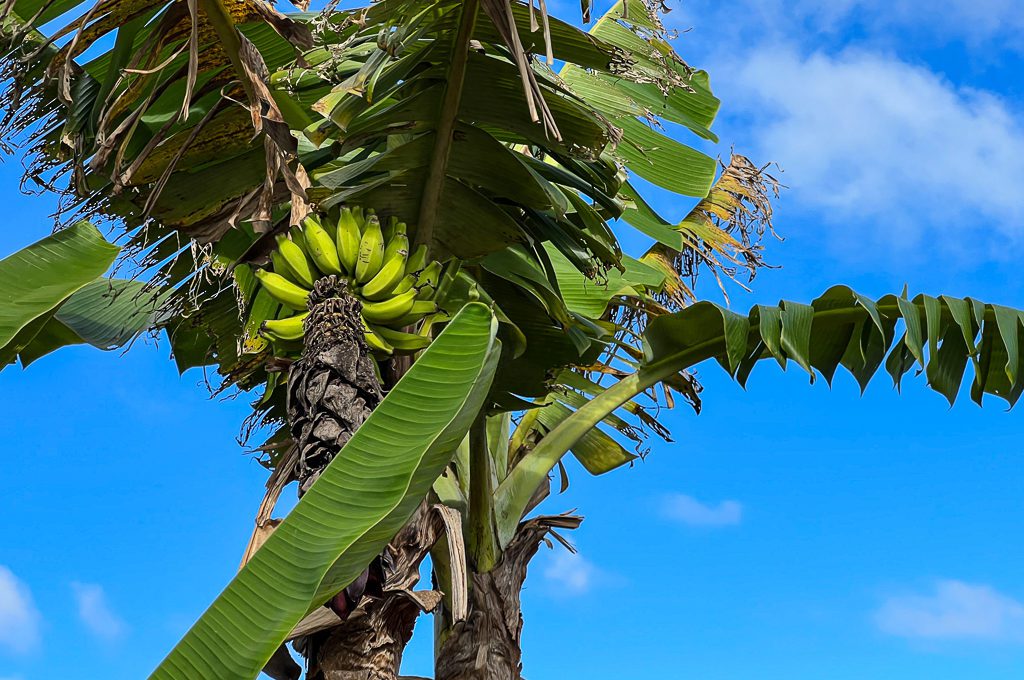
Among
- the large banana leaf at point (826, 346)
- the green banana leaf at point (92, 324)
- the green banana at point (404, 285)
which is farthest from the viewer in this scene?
the green banana leaf at point (92, 324)

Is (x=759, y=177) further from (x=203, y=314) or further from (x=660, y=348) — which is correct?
(x=203, y=314)

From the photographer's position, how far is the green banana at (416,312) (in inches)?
96.9

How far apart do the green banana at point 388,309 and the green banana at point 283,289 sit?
0.16 metres

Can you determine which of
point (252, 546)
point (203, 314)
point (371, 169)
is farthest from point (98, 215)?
point (252, 546)

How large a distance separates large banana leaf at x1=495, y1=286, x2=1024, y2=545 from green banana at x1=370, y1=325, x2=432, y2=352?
37.1 inches

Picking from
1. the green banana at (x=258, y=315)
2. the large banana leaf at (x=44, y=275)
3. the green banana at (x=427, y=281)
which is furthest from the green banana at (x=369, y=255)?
the green banana at (x=258, y=315)

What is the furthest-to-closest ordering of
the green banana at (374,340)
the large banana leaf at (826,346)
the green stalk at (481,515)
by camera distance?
the green stalk at (481,515) → the large banana leaf at (826,346) → the green banana at (374,340)

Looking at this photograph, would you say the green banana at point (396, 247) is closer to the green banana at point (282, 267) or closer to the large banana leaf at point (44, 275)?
the green banana at point (282, 267)

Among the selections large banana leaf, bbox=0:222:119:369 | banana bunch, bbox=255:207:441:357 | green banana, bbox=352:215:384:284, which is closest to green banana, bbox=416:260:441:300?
banana bunch, bbox=255:207:441:357

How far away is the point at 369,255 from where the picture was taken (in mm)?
2459

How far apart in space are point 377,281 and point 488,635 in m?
1.37

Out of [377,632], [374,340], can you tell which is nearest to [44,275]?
[374,340]

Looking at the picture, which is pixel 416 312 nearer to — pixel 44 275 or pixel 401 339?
pixel 401 339

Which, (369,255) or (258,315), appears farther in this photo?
(258,315)
